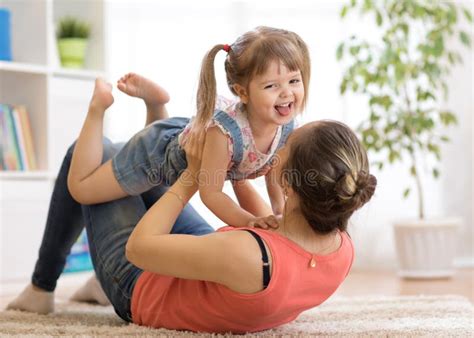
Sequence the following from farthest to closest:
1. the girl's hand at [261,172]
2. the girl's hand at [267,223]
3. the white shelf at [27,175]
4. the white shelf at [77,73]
Answer: the white shelf at [77,73] < the white shelf at [27,175] < the girl's hand at [261,172] < the girl's hand at [267,223]

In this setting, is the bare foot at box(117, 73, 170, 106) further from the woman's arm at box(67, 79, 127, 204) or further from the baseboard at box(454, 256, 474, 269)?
the baseboard at box(454, 256, 474, 269)

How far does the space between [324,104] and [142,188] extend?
232 centimetres

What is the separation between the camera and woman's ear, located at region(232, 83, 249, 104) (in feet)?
5.89

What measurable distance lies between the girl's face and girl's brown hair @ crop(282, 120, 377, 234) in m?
0.22

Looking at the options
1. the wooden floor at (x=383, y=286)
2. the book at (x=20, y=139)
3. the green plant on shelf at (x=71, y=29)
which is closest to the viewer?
the wooden floor at (x=383, y=286)

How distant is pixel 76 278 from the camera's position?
3496mm

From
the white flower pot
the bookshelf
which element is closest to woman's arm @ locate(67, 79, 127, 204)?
the bookshelf

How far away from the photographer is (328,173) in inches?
57.4

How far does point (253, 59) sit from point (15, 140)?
1.97m

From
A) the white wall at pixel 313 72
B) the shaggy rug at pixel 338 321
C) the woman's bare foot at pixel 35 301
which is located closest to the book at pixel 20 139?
the white wall at pixel 313 72

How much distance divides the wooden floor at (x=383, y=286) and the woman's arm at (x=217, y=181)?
44.2 inches

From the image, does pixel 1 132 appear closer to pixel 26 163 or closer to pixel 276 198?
pixel 26 163

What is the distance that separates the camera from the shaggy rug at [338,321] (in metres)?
1.71

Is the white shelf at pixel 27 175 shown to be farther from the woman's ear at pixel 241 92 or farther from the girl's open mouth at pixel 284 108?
the girl's open mouth at pixel 284 108
